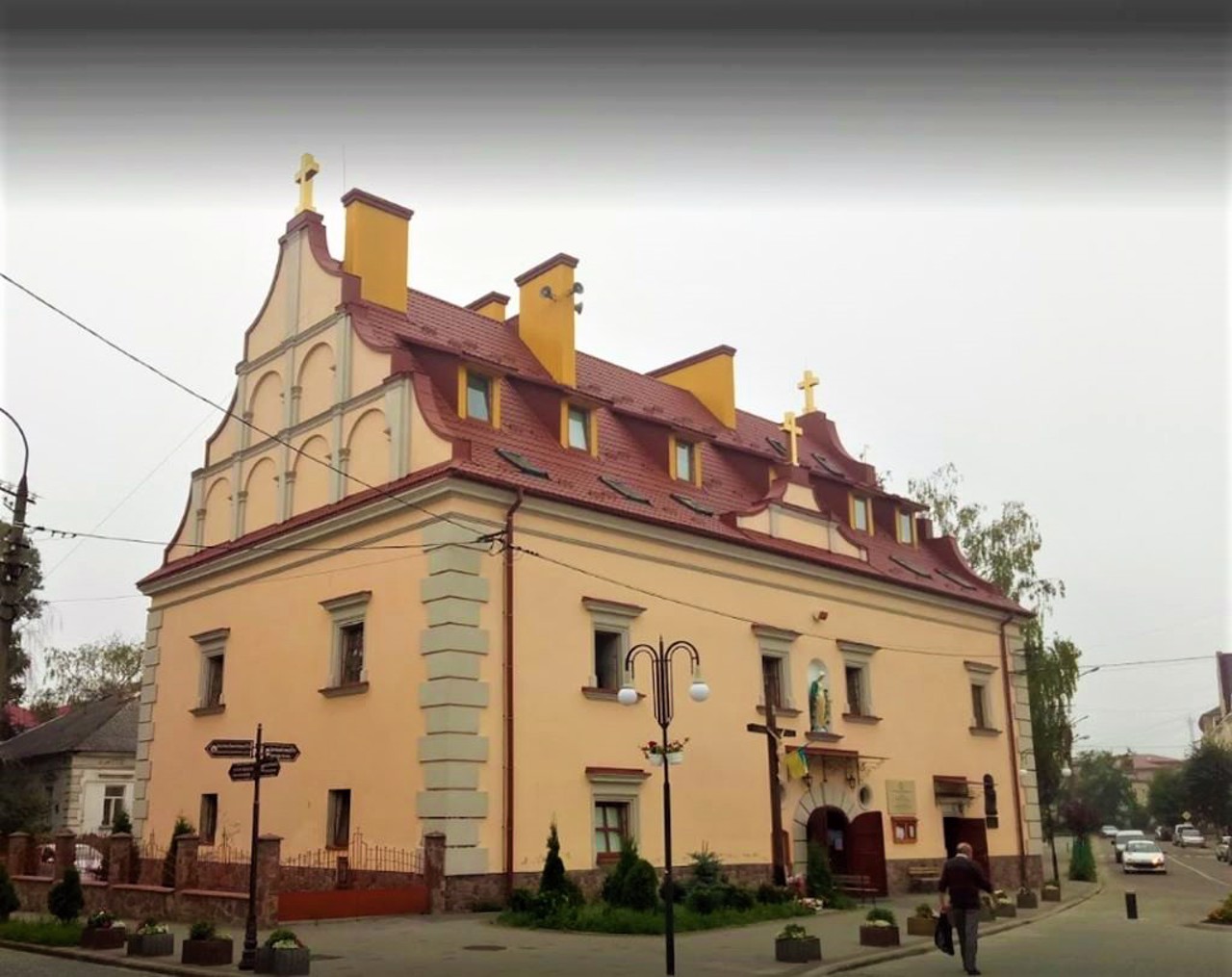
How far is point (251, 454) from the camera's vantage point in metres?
28.8

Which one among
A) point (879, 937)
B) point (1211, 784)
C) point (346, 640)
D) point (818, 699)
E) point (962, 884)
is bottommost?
point (879, 937)

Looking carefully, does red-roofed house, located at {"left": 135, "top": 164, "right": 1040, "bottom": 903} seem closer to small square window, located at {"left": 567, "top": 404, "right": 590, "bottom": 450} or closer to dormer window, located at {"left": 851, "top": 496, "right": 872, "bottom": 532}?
small square window, located at {"left": 567, "top": 404, "right": 590, "bottom": 450}

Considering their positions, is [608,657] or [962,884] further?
[608,657]

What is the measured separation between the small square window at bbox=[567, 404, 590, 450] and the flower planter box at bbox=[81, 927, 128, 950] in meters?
14.4

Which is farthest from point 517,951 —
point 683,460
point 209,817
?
point 683,460

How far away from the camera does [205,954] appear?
1559cm

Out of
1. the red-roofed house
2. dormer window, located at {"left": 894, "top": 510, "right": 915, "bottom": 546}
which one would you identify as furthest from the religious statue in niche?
dormer window, located at {"left": 894, "top": 510, "right": 915, "bottom": 546}

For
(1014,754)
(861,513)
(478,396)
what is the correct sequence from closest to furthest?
(478,396) → (1014,754) → (861,513)

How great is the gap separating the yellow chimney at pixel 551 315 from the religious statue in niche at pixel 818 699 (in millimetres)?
9279

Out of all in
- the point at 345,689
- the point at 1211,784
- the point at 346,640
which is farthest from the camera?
the point at 1211,784

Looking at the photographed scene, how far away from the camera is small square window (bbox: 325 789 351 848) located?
2342 centimetres

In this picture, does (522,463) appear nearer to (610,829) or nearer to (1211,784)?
(610,829)

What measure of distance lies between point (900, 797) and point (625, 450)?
453 inches

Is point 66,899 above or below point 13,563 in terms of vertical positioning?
below
